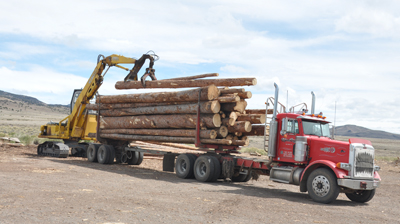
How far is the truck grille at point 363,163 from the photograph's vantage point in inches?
439

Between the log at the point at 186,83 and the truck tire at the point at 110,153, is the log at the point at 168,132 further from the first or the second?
the log at the point at 186,83

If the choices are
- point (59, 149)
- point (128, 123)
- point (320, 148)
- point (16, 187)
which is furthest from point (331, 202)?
point (59, 149)

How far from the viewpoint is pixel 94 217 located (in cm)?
754

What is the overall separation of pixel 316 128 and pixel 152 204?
5.95 meters

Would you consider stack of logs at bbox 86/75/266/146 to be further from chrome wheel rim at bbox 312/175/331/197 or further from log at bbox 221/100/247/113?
chrome wheel rim at bbox 312/175/331/197

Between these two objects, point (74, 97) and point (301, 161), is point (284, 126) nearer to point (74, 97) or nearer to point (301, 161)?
point (301, 161)

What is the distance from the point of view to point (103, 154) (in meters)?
19.9

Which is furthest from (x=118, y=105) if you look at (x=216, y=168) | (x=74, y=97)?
(x=216, y=168)

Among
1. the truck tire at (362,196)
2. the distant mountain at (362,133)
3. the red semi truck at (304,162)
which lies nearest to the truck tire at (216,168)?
the red semi truck at (304,162)

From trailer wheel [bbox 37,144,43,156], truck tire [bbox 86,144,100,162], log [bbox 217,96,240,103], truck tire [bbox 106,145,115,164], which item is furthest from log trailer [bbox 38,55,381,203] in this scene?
trailer wheel [bbox 37,144,43,156]

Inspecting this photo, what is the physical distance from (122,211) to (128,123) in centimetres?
1107

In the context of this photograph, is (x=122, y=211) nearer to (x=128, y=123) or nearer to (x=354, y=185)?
(x=354, y=185)

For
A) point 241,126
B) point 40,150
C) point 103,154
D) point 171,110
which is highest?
point 171,110

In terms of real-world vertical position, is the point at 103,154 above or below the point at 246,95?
below
